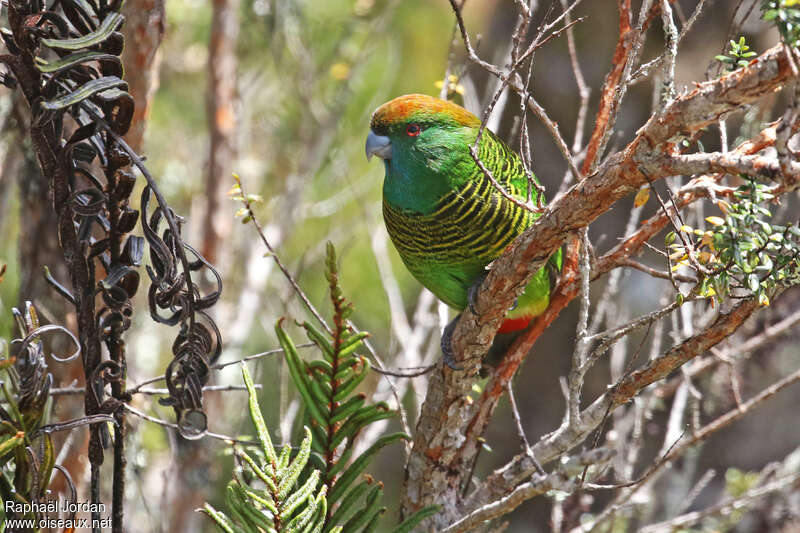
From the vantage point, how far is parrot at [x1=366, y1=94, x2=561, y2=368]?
218 centimetres

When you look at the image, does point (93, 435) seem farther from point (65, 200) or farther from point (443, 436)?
point (443, 436)

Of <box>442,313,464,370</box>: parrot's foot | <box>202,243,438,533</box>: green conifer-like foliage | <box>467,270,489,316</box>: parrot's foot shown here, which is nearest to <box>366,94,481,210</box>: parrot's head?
<box>467,270,489,316</box>: parrot's foot

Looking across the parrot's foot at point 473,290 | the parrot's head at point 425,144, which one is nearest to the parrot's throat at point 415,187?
the parrot's head at point 425,144

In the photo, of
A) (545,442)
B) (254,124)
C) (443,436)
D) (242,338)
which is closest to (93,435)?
(443,436)

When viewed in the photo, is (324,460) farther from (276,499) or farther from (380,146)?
(380,146)

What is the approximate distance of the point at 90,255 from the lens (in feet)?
3.99

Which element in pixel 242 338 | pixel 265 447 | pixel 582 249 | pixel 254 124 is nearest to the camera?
pixel 265 447

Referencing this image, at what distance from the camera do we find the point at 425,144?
2.28m

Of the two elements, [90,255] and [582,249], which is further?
[582,249]

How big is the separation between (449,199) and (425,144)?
19cm

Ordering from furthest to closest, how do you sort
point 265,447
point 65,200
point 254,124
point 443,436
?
point 254,124
point 443,436
point 265,447
point 65,200

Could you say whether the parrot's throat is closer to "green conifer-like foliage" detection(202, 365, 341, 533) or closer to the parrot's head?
the parrot's head

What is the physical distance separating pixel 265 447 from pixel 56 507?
47 cm

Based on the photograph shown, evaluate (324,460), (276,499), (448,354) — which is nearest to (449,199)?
(448,354)
